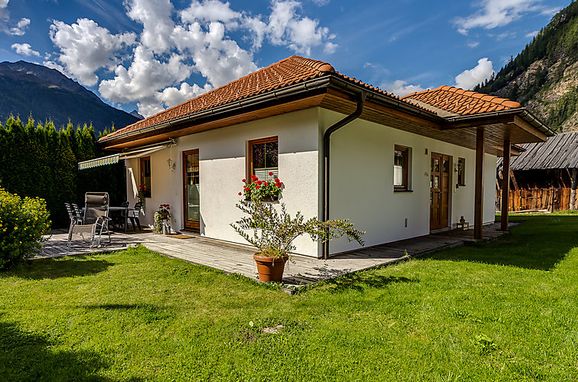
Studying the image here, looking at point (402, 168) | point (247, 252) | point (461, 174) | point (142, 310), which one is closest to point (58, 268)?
point (142, 310)

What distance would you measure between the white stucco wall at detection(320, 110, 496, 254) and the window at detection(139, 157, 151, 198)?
27.6 ft

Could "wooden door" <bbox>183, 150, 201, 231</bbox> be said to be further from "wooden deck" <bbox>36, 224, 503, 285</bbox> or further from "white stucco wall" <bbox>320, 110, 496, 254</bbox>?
"white stucco wall" <bbox>320, 110, 496, 254</bbox>

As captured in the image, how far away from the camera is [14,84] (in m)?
69.8

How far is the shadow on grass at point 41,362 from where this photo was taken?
2.68 meters

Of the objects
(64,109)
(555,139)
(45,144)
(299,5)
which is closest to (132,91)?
(45,144)

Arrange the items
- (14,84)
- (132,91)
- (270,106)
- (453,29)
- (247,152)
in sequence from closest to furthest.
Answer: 1. (270,106)
2. (247,152)
3. (453,29)
4. (132,91)
5. (14,84)

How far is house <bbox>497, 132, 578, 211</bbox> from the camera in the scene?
2339 cm

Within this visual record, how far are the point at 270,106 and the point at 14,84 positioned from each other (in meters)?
90.5

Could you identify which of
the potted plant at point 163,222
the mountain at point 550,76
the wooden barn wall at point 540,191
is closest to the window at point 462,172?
Result: the potted plant at point 163,222

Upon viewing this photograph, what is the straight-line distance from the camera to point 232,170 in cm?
876

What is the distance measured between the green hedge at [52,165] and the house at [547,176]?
2679 cm

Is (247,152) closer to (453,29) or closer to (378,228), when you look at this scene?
(378,228)

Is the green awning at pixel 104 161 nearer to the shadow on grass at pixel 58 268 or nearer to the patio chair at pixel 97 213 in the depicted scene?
the patio chair at pixel 97 213

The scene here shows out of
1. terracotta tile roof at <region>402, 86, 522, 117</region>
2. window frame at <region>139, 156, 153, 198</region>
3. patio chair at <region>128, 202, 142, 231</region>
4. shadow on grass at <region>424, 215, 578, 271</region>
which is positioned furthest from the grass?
window frame at <region>139, 156, 153, 198</region>
